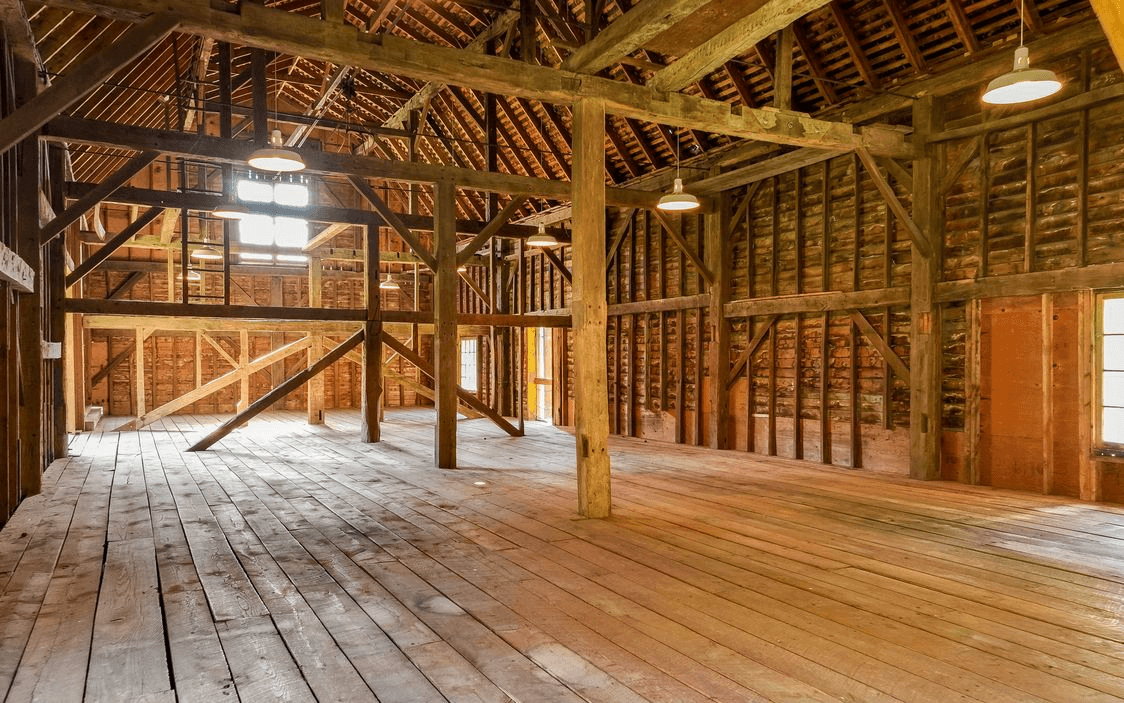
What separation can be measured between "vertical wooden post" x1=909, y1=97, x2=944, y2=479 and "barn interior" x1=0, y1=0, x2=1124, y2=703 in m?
0.04

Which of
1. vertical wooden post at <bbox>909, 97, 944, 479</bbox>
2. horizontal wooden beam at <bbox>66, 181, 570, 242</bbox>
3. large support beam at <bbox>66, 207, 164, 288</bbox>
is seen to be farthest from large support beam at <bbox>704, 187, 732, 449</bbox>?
large support beam at <bbox>66, 207, 164, 288</bbox>

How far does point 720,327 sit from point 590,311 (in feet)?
18.0

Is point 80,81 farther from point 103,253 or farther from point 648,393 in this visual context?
point 648,393

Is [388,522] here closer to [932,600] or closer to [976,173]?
[932,600]

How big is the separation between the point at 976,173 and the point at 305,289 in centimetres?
1783

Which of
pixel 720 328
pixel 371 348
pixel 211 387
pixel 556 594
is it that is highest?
pixel 720 328

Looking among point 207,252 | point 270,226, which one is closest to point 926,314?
point 207,252

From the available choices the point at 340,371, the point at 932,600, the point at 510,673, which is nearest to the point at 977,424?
the point at 932,600

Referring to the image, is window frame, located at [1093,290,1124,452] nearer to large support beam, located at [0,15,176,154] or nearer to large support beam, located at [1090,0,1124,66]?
large support beam, located at [1090,0,1124,66]

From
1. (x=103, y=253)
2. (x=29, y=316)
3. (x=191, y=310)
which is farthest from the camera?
(x=191, y=310)

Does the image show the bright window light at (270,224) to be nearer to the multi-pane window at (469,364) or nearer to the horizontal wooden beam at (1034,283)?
the multi-pane window at (469,364)

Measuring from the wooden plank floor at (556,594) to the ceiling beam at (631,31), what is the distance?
3.78m

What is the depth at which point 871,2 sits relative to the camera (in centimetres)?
812

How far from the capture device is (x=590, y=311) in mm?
5996
